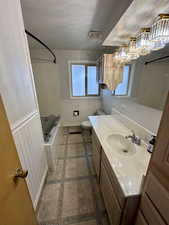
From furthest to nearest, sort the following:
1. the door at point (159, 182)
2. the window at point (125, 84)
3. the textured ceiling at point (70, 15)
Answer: the window at point (125, 84) < the textured ceiling at point (70, 15) < the door at point (159, 182)

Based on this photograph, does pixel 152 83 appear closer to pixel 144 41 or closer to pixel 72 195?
pixel 144 41

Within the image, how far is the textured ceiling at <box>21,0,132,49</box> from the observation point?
1066 millimetres

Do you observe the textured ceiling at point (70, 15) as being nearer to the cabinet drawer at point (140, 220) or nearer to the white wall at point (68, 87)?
the white wall at point (68, 87)

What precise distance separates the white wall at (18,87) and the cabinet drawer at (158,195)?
1.11 m

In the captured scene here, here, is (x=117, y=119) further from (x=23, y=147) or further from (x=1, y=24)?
(x=1, y=24)

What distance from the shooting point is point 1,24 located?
748 millimetres

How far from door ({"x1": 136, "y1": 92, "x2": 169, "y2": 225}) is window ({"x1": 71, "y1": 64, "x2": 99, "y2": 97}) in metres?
2.86

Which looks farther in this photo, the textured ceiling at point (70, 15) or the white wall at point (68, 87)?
the white wall at point (68, 87)

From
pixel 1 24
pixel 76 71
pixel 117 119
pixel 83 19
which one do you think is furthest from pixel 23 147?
pixel 76 71

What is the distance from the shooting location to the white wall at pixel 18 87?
786 millimetres

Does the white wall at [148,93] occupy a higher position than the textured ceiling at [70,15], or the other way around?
the textured ceiling at [70,15]

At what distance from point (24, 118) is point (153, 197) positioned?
1253 mm

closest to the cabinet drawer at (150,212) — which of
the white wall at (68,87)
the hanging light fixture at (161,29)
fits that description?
the hanging light fixture at (161,29)

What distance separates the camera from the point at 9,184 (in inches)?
22.9
